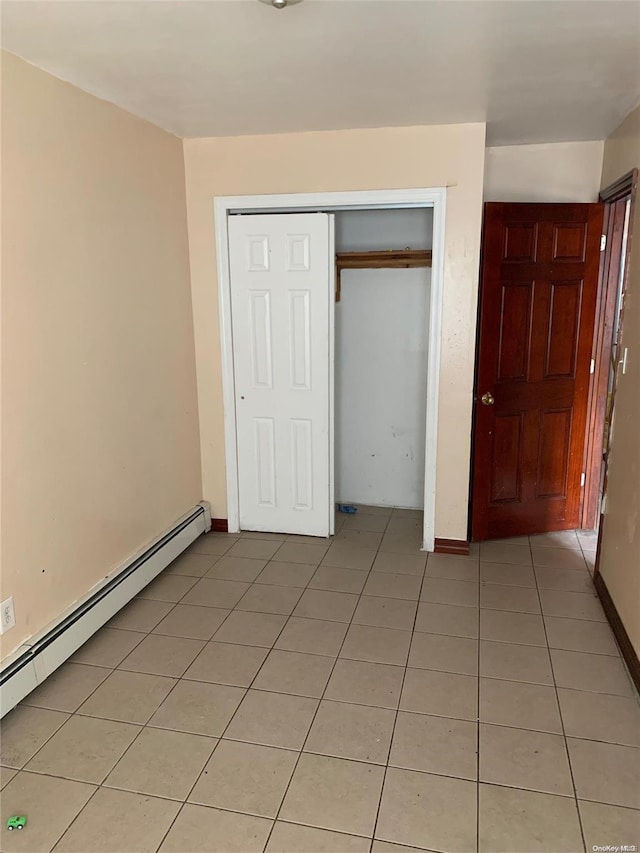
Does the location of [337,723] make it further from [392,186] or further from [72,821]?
[392,186]

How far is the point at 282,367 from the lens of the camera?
12.1 ft

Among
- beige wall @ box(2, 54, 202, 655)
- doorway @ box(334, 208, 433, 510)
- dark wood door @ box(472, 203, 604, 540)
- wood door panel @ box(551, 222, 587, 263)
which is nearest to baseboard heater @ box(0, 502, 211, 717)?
beige wall @ box(2, 54, 202, 655)

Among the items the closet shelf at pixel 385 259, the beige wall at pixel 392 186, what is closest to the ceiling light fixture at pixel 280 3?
the beige wall at pixel 392 186

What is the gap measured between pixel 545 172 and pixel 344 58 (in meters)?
1.90

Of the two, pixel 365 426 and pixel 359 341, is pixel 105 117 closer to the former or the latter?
pixel 359 341

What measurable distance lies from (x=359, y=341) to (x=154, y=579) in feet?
6.88

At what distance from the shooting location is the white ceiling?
1.88 m

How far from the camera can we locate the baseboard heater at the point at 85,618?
2238 millimetres

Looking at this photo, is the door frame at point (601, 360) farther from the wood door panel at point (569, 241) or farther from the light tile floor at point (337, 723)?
the light tile floor at point (337, 723)

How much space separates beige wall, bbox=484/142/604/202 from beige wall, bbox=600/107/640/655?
14.8 inches

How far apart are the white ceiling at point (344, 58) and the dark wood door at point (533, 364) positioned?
612mm

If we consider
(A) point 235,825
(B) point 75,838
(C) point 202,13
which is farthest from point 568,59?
(B) point 75,838

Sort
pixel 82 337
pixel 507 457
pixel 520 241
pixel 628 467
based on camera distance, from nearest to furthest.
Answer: pixel 82 337 → pixel 628 467 → pixel 520 241 → pixel 507 457

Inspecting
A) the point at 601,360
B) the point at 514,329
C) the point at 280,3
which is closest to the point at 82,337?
the point at 280,3
